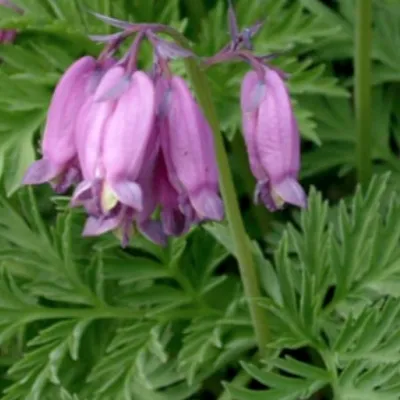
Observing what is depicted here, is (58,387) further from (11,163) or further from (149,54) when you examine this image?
(149,54)

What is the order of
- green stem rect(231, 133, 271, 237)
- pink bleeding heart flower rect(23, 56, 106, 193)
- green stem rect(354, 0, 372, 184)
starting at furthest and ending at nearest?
green stem rect(231, 133, 271, 237), green stem rect(354, 0, 372, 184), pink bleeding heart flower rect(23, 56, 106, 193)

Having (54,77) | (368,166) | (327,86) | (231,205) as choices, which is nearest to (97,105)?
(231,205)

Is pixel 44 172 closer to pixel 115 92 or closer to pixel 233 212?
pixel 115 92

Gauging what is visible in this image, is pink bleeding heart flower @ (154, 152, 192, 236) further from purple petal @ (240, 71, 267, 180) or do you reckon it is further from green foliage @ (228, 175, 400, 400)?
green foliage @ (228, 175, 400, 400)

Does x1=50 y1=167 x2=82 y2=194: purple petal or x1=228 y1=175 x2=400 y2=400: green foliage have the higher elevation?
x1=50 y1=167 x2=82 y2=194: purple petal

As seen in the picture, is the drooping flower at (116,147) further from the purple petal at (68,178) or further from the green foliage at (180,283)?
the green foliage at (180,283)

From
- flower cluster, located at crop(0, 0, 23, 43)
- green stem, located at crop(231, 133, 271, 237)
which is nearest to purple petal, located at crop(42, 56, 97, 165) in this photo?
flower cluster, located at crop(0, 0, 23, 43)

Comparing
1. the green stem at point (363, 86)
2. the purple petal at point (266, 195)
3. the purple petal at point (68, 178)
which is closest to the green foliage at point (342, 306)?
the green stem at point (363, 86)
